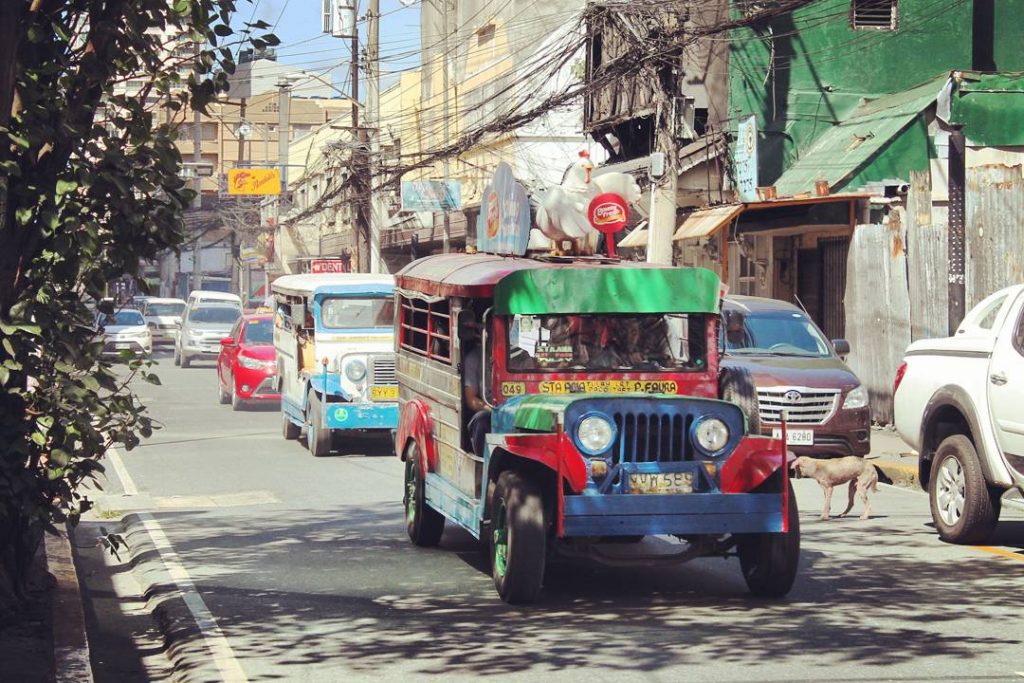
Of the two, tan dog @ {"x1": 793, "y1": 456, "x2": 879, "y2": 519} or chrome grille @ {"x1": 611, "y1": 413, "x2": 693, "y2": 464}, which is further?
tan dog @ {"x1": 793, "y1": 456, "x2": 879, "y2": 519}

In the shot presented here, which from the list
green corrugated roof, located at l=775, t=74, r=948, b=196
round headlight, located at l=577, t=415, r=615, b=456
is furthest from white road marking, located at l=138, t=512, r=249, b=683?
green corrugated roof, located at l=775, t=74, r=948, b=196

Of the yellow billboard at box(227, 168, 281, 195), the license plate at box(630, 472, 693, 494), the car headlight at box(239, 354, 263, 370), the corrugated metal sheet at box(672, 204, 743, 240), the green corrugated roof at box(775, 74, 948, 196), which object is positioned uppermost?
the yellow billboard at box(227, 168, 281, 195)

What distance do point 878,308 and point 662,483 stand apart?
13.7 m

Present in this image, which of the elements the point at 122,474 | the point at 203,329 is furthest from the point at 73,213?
the point at 203,329

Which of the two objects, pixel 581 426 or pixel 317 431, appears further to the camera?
pixel 317 431

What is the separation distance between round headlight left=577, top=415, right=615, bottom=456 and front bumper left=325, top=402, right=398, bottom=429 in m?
9.98

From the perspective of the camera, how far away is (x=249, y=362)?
88.5 ft

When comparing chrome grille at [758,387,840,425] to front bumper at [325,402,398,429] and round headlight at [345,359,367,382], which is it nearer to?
front bumper at [325,402,398,429]

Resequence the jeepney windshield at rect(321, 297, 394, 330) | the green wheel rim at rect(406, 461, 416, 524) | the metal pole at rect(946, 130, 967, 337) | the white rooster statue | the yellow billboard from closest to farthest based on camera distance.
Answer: the white rooster statue
the green wheel rim at rect(406, 461, 416, 524)
the metal pole at rect(946, 130, 967, 337)
the jeepney windshield at rect(321, 297, 394, 330)
the yellow billboard

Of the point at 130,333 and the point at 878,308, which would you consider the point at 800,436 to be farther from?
the point at 130,333

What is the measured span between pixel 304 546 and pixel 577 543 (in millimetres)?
3372

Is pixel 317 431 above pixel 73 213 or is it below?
below

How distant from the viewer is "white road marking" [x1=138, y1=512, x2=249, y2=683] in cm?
748

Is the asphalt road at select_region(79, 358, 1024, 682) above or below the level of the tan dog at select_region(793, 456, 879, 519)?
below
